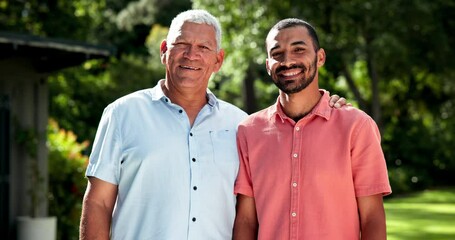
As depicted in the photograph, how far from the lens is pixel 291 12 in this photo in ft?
69.5

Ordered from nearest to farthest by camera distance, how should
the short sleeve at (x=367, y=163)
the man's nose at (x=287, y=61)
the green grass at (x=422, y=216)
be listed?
the short sleeve at (x=367, y=163) → the man's nose at (x=287, y=61) → the green grass at (x=422, y=216)

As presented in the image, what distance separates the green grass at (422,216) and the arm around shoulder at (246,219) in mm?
10701

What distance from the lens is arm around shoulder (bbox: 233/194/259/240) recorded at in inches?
150

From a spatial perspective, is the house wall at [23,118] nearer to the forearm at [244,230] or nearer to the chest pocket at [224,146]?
the chest pocket at [224,146]

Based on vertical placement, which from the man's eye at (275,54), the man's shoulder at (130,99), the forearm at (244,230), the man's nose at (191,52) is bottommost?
the forearm at (244,230)

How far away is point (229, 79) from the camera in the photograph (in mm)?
A: 36031

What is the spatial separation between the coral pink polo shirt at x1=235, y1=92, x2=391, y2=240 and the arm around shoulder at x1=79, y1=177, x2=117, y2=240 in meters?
0.68

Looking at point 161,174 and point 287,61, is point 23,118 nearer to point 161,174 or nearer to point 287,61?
point 161,174

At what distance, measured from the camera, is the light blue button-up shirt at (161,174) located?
3729 mm

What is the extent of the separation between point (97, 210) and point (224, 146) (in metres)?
0.67

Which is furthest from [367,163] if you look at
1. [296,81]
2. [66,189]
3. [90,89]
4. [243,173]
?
[90,89]

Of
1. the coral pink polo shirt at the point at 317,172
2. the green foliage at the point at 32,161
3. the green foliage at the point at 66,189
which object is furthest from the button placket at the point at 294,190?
the green foliage at the point at 66,189

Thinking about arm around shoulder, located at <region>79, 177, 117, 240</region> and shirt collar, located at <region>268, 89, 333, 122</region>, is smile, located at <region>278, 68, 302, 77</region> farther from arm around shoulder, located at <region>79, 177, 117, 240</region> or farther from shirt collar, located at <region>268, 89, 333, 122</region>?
arm around shoulder, located at <region>79, 177, 117, 240</region>

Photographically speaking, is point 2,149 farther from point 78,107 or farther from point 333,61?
point 78,107
